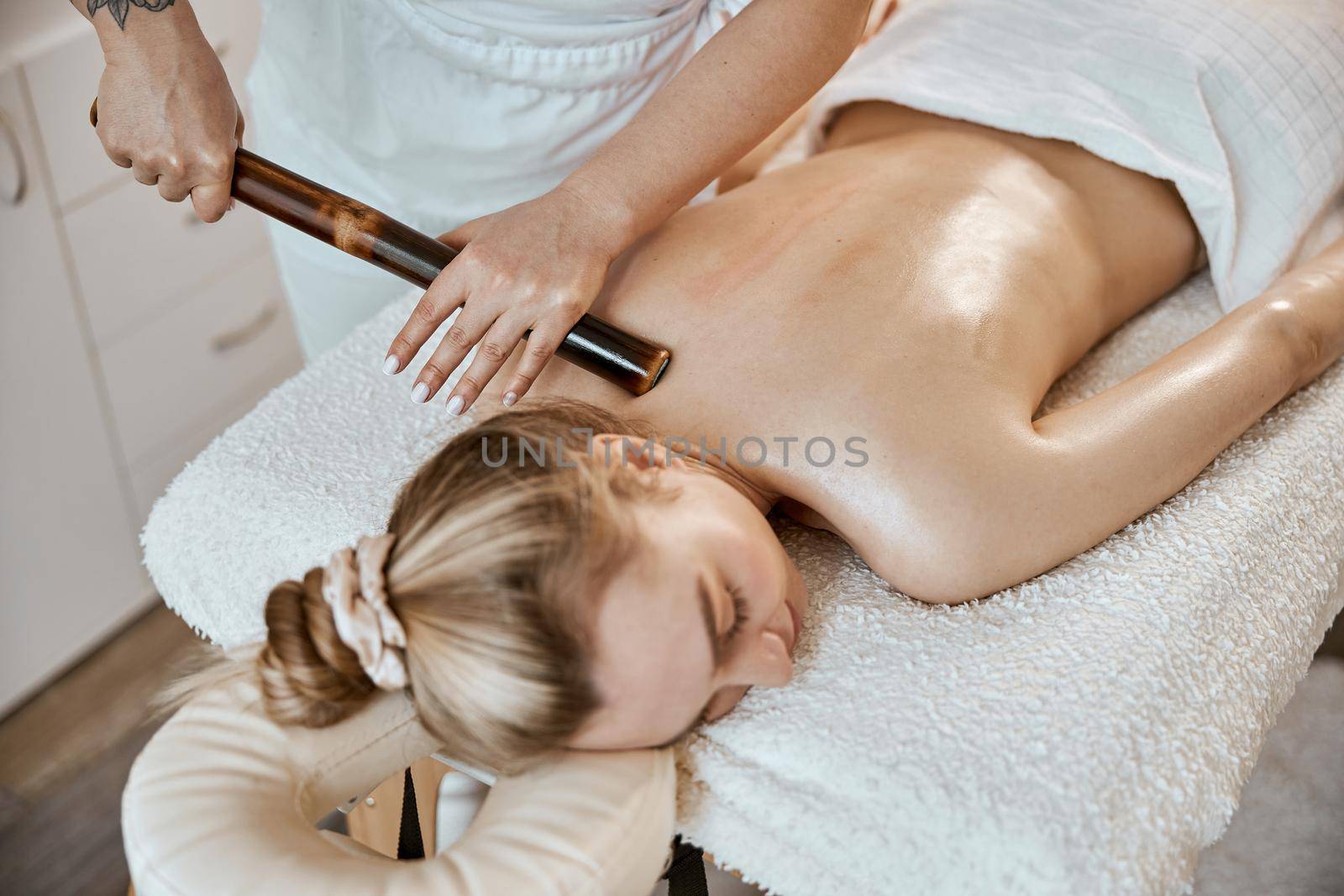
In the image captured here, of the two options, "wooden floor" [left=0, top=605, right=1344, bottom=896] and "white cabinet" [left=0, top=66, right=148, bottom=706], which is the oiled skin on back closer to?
"wooden floor" [left=0, top=605, right=1344, bottom=896]

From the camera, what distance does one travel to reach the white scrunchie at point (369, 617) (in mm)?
734

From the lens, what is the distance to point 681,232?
113 cm

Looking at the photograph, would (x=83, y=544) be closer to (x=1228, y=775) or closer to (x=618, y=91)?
(x=618, y=91)

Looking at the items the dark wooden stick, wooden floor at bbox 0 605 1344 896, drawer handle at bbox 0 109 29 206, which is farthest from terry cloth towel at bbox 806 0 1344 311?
drawer handle at bbox 0 109 29 206

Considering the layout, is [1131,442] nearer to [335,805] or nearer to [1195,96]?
[1195,96]

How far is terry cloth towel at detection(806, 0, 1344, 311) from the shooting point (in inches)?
50.4

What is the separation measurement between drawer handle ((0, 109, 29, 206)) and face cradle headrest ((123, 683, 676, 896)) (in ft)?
4.01

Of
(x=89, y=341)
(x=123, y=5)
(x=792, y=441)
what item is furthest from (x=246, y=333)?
(x=792, y=441)

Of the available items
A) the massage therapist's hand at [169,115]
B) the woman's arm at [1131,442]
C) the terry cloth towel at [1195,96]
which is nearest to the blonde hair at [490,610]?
the woman's arm at [1131,442]

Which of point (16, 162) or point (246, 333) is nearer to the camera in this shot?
point (16, 162)

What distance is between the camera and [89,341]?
1.89 metres

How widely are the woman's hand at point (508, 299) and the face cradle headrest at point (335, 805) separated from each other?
0.92ft

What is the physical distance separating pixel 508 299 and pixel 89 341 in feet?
4.00

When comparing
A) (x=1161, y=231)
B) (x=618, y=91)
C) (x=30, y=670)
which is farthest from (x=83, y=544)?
(x=1161, y=231)
